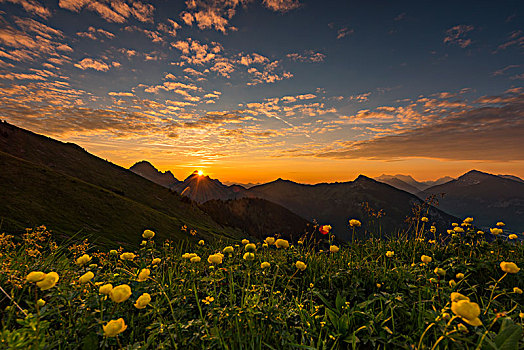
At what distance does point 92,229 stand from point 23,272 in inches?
1003

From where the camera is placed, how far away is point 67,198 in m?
29.5

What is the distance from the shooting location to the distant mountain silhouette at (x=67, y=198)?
71.7 feet

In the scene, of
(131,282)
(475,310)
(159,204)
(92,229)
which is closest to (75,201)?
(92,229)

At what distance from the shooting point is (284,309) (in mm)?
3127

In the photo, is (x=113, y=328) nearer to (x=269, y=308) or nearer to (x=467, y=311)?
(x=269, y=308)

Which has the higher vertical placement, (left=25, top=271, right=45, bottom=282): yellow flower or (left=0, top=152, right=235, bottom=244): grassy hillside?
(left=25, top=271, right=45, bottom=282): yellow flower

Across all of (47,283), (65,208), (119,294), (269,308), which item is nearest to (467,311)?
(269,308)

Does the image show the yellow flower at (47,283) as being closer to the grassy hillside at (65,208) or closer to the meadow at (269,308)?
the meadow at (269,308)

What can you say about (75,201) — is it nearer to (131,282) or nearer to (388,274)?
(131,282)

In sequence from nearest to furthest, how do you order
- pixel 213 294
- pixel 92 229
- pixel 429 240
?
pixel 213 294 → pixel 429 240 → pixel 92 229

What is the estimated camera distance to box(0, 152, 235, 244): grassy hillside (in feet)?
67.9

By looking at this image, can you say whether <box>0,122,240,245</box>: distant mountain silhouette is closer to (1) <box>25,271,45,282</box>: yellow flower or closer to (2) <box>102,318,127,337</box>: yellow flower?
(1) <box>25,271,45,282</box>: yellow flower

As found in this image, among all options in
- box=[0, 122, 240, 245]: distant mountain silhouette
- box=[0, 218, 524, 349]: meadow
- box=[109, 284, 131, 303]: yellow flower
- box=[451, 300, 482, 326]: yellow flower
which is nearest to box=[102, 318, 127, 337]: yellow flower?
box=[0, 218, 524, 349]: meadow

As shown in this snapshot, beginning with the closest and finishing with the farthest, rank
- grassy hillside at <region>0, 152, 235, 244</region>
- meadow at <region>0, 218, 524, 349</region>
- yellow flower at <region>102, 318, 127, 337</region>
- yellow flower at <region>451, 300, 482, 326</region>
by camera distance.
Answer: yellow flower at <region>451, 300, 482, 326</region> → yellow flower at <region>102, 318, 127, 337</region> → meadow at <region>0, 218, 524, 349</region> → grassy hillside at <region>0, 152, 235, 244</region>
